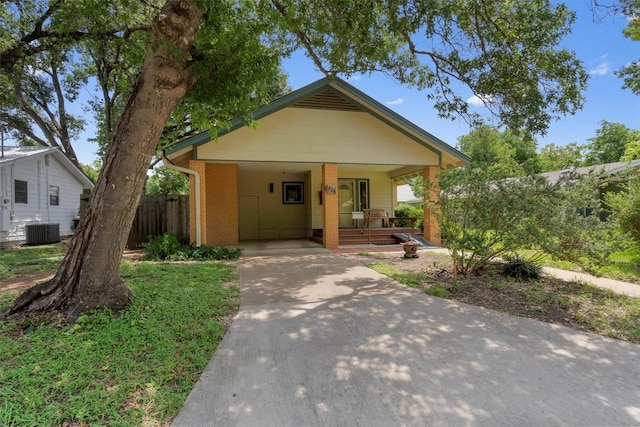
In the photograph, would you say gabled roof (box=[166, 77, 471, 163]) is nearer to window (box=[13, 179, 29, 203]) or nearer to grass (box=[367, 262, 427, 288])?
grass (box=[367, 262, 427, 288])

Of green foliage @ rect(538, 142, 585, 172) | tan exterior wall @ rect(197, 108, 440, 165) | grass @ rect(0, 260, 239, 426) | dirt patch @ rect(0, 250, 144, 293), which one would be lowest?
grass @ rect(0, 260, 239, 426)

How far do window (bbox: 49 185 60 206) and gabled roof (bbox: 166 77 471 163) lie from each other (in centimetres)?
1151

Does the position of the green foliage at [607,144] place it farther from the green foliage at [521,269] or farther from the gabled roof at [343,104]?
the green foliage at [521,269]

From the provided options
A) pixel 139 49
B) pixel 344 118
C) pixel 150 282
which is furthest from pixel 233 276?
pixel 344 118

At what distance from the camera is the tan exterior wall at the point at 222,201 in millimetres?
12180

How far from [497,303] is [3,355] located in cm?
619

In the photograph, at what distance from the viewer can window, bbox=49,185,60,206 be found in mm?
16906

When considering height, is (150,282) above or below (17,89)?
below

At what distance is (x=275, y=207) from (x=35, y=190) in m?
11.2

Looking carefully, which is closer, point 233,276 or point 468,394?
point 468,394

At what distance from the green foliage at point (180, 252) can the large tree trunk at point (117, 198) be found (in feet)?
16.8

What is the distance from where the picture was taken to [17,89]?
47.0ft

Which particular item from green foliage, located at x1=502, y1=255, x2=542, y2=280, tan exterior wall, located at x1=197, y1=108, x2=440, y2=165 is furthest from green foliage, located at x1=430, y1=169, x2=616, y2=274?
tan exterior wall, located at x1=197, y1=108, x2=440, y2=165

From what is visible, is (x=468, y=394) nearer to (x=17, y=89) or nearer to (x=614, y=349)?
(x=614, y=349)
